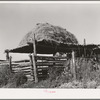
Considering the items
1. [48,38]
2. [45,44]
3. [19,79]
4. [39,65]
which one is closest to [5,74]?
[19,79]

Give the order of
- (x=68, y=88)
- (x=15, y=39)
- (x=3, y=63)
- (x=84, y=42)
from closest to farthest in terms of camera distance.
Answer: (x=68, y=88) → (x=15, y=39) → (x=84, y=42) → (x=3, y=63)

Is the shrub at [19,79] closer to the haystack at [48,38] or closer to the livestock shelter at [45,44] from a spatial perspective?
the livestock shelter at [45,44]

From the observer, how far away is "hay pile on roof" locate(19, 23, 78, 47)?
611 inches

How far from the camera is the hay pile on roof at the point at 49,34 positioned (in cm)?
1551

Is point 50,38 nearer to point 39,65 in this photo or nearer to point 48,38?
point 48,38

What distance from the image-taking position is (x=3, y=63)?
17844 mm

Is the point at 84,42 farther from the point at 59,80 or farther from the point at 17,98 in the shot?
the point at 17,98

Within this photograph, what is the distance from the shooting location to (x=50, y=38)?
597 inches

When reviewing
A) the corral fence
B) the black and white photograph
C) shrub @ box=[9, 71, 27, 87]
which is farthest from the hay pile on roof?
shrub @ box=[9, 71, 27, 87]

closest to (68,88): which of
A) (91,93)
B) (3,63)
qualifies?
(91,93)

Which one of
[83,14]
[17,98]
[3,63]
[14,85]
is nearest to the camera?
[17,98]

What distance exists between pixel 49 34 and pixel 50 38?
468 mm

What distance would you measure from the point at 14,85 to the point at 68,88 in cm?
332

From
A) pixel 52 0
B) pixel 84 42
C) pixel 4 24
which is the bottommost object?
pixel 84 42
